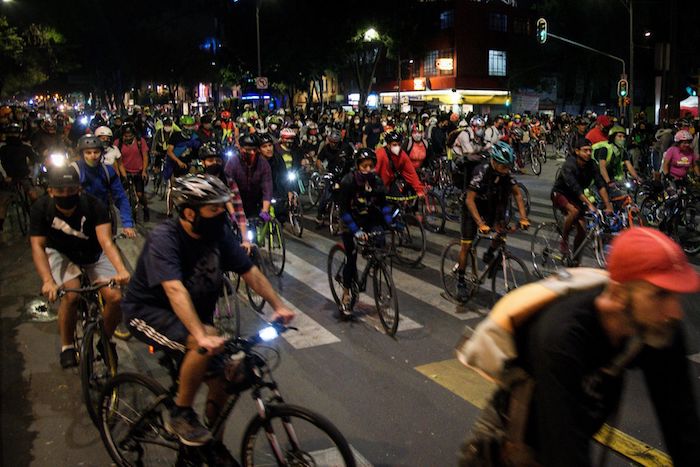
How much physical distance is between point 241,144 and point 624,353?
6781mm

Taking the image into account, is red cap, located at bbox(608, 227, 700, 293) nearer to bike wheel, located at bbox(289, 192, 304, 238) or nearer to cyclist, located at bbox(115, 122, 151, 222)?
bike wheel, located at bbox(289, 192, 304, 238)

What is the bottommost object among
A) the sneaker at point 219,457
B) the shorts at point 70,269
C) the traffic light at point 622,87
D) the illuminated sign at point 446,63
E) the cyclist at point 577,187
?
the sneaker at point 219,457

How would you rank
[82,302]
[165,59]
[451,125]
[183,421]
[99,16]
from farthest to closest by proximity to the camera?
[165,59]
[99,16]
[451,125]
[82,302]
[183,421]

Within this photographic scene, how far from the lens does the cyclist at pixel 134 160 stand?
1336 cm

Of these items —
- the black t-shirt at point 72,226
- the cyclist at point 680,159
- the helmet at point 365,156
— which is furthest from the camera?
the cyclist at point 680,159

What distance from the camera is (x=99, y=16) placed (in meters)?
49.7

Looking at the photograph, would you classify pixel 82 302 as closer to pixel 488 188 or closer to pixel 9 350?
pixel 9 350

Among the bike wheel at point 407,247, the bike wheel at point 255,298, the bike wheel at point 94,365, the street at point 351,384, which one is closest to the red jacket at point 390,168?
the bike wheel at point 407,247

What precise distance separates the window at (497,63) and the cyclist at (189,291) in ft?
176

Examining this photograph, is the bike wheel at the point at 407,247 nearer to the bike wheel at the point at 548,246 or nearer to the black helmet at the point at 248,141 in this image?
the bike wheel at the point at 548,246

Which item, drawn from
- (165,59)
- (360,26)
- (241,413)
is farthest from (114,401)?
(165,59)

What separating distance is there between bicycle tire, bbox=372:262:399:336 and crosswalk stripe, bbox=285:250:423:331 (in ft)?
0.52

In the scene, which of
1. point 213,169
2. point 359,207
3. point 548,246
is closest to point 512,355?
point 359,207

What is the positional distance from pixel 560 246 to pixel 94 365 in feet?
20.6
